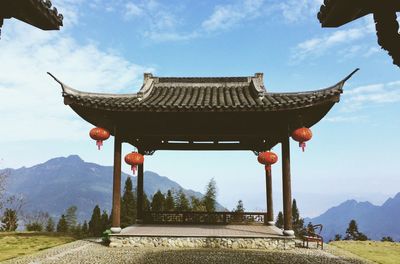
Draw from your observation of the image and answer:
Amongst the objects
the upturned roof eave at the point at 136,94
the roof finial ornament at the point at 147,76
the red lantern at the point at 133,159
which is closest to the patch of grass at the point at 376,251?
the upturned roof eave at the point at 136,94

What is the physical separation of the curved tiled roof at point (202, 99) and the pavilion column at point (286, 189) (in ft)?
4.52

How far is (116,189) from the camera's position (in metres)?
11.4

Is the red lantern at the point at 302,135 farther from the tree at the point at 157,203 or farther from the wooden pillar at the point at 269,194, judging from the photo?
the tree at the point at 157,203

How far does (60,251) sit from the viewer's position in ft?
35.3

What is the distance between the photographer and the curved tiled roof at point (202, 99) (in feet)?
34.0

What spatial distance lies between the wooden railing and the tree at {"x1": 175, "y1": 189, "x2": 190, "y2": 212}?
958 cm

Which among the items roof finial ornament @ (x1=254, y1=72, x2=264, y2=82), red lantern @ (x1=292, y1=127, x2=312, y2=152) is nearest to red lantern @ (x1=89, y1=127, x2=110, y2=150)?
red lantern @ (x1=292, y1=127, x2=312, y2=152)

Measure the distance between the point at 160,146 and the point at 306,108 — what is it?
6365 mm

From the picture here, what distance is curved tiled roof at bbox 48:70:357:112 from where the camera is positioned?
10.4m

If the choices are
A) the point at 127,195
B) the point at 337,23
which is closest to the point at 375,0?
the point at 337,23

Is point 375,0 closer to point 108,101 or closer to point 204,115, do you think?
point 204,115

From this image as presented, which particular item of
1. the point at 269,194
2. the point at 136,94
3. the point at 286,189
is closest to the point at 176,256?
the point at 286,189

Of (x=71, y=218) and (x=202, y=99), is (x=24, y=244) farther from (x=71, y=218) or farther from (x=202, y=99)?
(x=71, y=218)

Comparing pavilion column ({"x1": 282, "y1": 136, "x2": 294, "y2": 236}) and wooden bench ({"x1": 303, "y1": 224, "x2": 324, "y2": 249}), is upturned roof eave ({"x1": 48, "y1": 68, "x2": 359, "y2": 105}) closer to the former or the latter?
pavilion column ({"x1": 282, "y1": 136, "x2": 294, "y2": 236})
